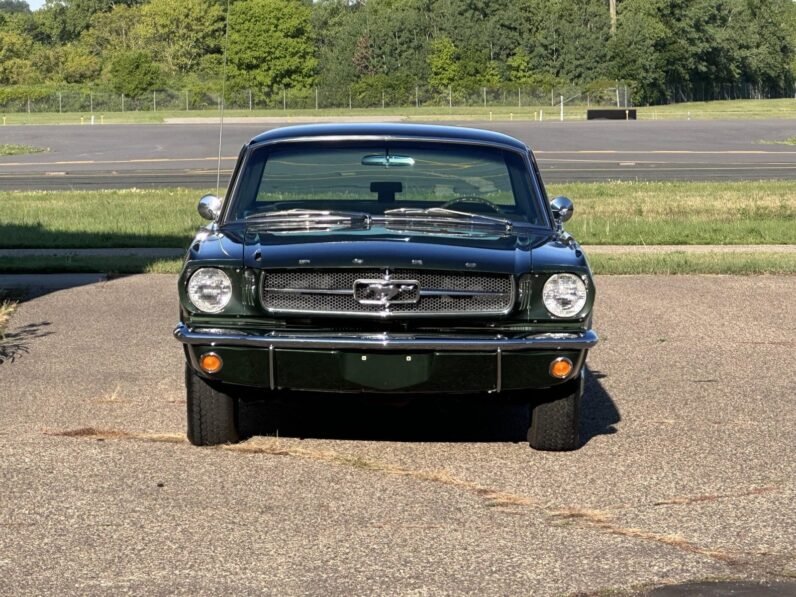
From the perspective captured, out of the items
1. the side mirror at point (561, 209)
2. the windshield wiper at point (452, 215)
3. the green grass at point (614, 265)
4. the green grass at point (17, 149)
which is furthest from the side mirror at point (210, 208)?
the green grass at point (17, 149)

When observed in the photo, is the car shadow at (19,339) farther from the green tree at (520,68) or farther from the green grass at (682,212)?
the green tree at (520,68)

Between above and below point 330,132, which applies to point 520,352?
below

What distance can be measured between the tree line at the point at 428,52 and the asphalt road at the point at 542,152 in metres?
32.1

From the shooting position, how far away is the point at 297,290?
21.1 feet

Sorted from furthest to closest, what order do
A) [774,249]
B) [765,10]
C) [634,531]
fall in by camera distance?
[765,10]
[774,249]
[634,531]

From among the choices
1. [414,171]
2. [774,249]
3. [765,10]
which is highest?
[765,10]

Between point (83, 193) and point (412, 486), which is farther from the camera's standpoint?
point (83, 193)

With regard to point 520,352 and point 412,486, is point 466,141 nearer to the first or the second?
point 520,352

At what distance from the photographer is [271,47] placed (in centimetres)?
10000

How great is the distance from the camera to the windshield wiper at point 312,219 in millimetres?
7043

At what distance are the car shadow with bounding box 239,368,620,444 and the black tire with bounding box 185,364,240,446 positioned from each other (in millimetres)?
348

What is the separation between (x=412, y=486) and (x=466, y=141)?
2363 mm

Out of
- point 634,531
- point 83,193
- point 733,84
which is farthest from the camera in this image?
point 733,84

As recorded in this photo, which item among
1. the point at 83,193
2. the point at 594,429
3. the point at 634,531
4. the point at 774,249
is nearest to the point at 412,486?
the point at 634,531
